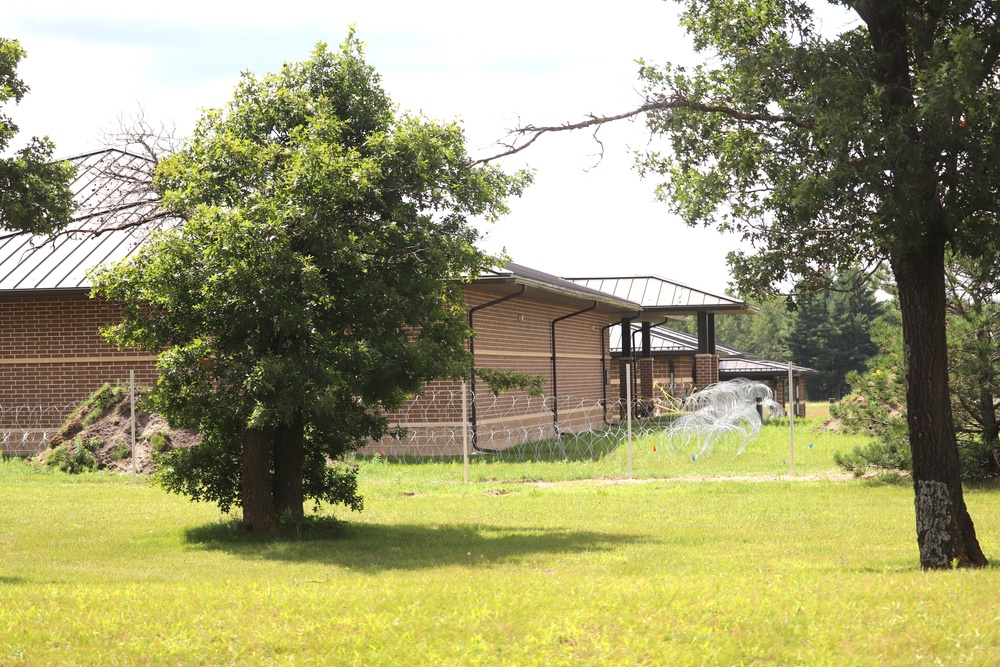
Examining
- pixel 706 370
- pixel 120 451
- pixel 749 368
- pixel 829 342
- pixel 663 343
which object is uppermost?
pixel 829 342

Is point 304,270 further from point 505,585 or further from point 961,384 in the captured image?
point 961,384

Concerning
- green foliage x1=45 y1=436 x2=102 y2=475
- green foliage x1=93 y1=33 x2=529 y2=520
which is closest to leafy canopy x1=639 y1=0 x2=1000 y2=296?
green foliage x1=93 y1=33 x2=529 y2=520

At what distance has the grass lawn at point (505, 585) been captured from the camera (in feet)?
22.5

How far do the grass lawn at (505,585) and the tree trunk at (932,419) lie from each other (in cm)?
46

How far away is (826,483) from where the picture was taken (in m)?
17.8

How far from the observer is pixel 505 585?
865 cm

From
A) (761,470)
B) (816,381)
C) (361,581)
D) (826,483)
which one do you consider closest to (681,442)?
(761,470)

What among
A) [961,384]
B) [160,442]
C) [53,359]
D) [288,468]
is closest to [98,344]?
[53,359]

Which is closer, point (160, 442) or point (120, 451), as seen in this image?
point (160, 442)

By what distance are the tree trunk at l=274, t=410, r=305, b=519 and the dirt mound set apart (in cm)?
806

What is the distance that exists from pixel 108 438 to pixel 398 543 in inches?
457

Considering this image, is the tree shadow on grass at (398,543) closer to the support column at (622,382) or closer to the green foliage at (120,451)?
the green foliage at (120,451)

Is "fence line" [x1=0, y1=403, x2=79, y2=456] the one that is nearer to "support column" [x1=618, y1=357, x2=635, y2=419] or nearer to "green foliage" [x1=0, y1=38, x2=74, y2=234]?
"green foliage" [x1=0, y1=38, x2=74, y2=234]

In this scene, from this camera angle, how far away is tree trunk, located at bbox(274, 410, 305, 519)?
1271cm
